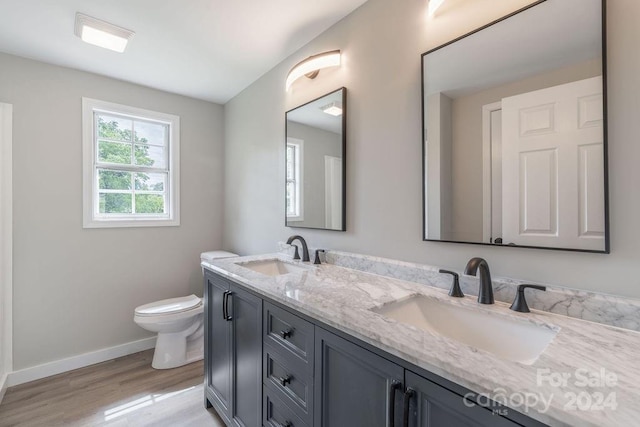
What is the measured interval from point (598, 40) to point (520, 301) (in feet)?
2.86

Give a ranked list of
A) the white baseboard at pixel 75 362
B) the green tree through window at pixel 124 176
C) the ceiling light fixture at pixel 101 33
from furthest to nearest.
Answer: the green tree through window at pixel 124 176
the white baseboard at pixel 75 362
the ceiling light fixture at pixel 101 33

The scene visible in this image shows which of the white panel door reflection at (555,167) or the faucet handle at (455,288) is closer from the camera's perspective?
the white panel door reflection at (555,167)

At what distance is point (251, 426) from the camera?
1.39 meters

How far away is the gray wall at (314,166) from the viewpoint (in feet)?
6.08

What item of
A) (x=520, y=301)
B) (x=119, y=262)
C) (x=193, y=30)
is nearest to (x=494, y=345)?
(x=520, y=301)

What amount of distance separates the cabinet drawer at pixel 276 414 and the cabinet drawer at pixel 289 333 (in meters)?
0.23

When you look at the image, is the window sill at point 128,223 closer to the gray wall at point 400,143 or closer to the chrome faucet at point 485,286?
the gray wall at point 400,143

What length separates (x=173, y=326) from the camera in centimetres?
233

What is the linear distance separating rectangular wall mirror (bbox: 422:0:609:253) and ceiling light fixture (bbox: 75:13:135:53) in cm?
191

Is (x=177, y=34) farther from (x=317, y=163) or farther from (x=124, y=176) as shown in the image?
(x=124, y=176)

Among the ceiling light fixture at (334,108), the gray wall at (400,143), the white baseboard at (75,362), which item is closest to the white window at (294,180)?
the gray wall at (400,143)

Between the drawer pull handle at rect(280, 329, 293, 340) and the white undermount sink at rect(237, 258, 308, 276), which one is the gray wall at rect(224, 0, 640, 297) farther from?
the drawer pull handle at rect(280, 329, 293, 340)

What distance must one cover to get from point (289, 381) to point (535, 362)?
0.85 metres

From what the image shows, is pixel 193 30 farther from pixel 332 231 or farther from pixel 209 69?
pixel 332 231
